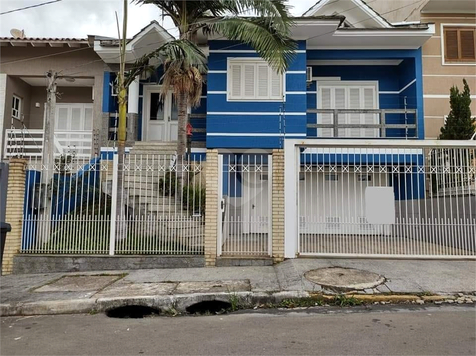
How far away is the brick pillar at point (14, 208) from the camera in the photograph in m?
7.71

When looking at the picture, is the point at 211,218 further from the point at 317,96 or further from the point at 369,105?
the point at 369,105

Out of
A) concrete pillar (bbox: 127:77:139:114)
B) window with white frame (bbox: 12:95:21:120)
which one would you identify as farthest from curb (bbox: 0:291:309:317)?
window with white frame (bbox: 12:95:21:120)

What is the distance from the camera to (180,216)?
312 inches

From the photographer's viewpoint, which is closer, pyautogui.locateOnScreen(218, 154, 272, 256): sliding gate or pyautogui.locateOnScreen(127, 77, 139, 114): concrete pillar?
pyautogui.locateOnScreen(218, 154, 272, 256): sliding gate

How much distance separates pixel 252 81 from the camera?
11680 millimetres

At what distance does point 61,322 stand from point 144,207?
3.58 metres

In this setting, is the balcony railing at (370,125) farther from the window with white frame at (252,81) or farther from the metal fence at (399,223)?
the metal fence at (399,223)

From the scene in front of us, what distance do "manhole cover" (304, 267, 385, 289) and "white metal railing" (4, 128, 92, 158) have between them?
349 inches

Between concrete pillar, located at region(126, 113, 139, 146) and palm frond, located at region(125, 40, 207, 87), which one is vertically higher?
palm frond, located at region(125, 40, 207, 87)

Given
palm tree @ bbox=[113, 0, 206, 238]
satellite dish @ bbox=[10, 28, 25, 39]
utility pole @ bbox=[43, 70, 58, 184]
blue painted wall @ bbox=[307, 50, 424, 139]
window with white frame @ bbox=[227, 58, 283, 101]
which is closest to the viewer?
utility pole @ bbox=[43, 70, 58, 184]

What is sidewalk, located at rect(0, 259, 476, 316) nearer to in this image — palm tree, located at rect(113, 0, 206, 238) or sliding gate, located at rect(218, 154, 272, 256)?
sliding gate, located at rect(218, 154, 272, 256)

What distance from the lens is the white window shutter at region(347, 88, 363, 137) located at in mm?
12781

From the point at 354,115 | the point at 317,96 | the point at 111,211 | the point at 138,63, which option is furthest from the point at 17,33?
the point at 354,115

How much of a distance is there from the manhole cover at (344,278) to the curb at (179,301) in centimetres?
35
